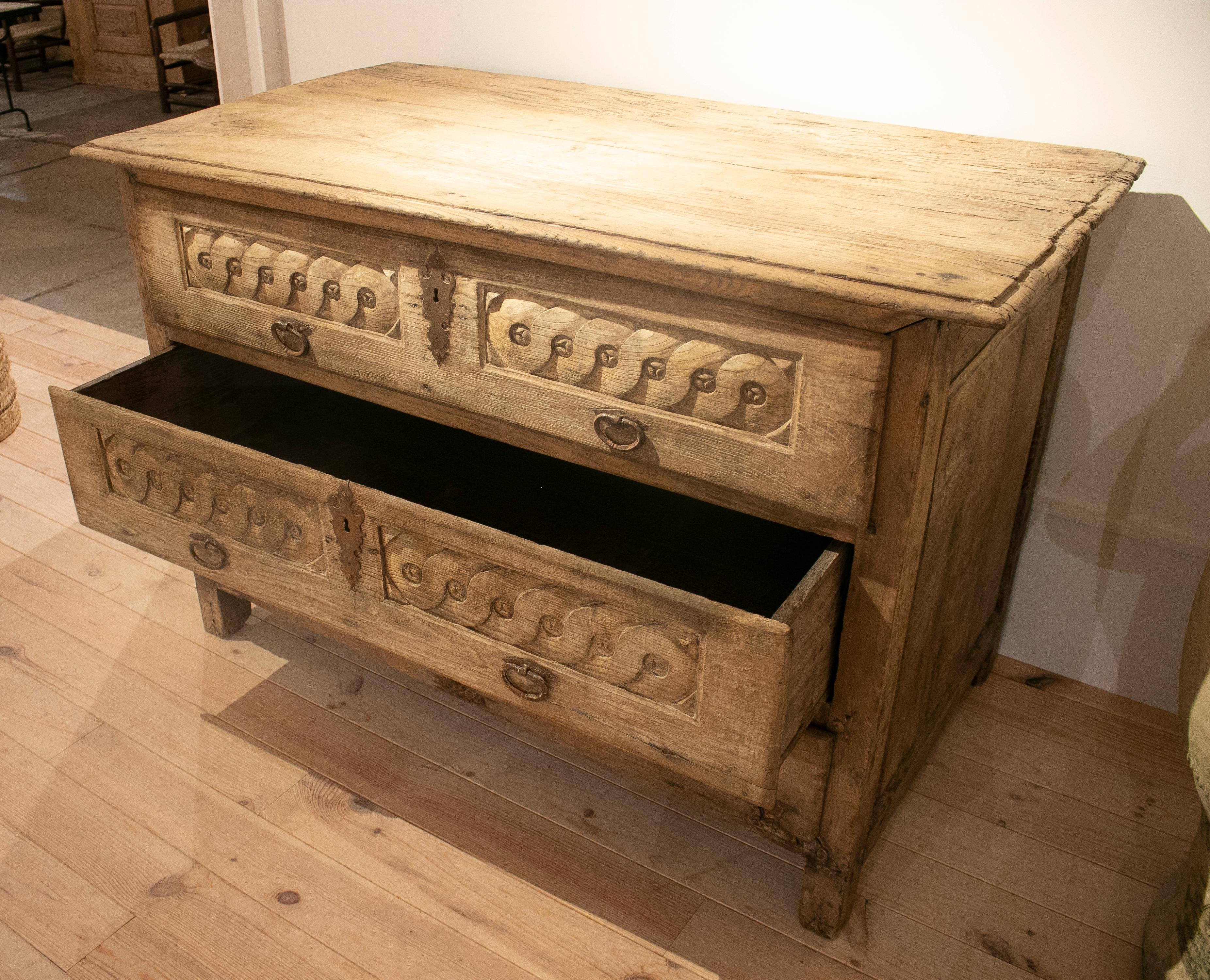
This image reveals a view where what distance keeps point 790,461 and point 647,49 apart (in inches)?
32.7

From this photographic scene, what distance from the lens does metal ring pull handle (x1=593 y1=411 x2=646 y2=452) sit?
1001 millimetres

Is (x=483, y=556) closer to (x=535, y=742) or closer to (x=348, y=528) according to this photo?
(x=348, y=528)

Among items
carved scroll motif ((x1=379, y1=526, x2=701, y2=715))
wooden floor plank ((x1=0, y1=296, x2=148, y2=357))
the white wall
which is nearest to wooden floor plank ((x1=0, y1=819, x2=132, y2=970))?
carved scroll motif ((x1=379, y1=526, x2=701, y2=715))

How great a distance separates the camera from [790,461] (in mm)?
934

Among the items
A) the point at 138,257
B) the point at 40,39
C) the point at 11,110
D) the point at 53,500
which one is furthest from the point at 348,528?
the point at 40,39

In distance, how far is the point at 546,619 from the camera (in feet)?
3.33

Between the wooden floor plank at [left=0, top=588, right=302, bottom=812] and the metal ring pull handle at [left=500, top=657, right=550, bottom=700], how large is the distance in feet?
1.53

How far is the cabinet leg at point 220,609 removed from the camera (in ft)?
5.22

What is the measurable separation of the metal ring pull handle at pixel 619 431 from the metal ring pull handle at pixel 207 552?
475 millimetres

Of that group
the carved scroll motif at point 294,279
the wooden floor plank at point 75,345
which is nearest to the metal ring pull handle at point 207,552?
the carved scroll motif at point 294,279

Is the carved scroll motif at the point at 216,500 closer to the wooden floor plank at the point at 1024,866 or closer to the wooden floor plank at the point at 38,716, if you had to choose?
the wooden floor plank at the point at 38,716

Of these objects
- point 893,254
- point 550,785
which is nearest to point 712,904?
point 550,785

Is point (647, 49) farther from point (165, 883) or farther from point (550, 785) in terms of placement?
point (165, 883)

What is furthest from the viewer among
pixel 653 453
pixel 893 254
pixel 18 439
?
pixel 18 439
